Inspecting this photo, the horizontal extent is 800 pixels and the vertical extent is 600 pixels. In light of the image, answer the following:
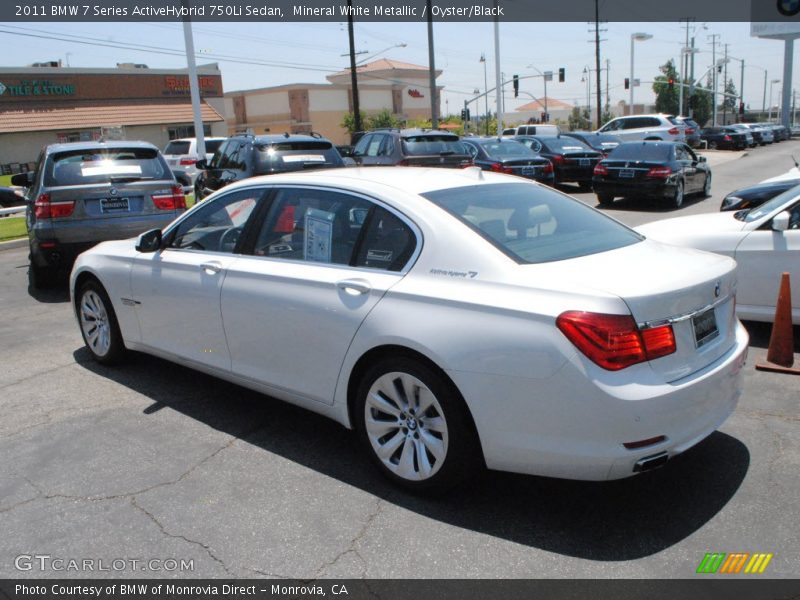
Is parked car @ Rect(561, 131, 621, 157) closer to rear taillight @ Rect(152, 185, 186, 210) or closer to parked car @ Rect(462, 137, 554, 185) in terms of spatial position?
parked car @ Rect(462, 137, 554, 185)

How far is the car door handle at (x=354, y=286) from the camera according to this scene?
3783 millimetres

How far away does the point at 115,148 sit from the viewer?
9.26 meters

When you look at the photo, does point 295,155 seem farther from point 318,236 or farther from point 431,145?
point 318,236

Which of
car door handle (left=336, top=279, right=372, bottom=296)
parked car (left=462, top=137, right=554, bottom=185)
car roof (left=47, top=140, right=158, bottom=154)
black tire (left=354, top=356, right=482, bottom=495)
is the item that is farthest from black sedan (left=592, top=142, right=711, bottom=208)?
black tire (left=354, top=356, right=482, bottom=495)

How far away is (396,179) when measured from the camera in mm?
4191

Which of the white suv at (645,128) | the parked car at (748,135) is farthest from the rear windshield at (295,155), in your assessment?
the parked car at (748,135)

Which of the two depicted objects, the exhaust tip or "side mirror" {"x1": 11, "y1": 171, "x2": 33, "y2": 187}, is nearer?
the exhaust tip

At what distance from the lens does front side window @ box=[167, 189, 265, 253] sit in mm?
4715

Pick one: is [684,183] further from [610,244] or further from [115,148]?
[610,244]

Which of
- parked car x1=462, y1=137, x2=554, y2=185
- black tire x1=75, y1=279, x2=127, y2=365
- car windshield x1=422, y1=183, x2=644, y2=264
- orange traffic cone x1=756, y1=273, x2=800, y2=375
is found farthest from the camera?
parked car x1=462, y1=137, x2=554, y2=185

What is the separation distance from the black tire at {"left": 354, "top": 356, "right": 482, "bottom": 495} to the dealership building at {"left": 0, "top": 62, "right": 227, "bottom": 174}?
3847 centimetres

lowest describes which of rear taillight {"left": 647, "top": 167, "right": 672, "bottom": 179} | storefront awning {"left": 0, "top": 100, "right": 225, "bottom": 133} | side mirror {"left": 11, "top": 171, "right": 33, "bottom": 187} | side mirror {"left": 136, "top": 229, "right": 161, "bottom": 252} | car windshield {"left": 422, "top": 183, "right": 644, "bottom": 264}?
rear taillight {"left": 647, "top": 167, "right": 672, "bottom": 179}
